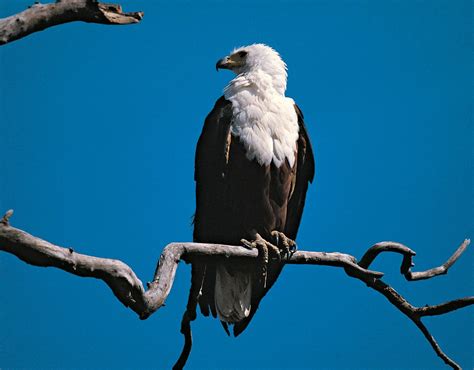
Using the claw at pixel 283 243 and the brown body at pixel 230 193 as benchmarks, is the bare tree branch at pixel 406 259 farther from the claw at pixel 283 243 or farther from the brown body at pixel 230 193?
the brown body at pixel 230 193

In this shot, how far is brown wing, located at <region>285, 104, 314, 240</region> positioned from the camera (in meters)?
6.50

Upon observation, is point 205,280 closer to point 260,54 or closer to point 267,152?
point 267,152

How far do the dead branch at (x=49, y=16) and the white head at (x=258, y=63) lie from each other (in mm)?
2771

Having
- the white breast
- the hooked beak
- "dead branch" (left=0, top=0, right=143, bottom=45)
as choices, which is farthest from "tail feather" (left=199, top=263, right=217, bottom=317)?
"dead branch" (left=0, top=0, right=143, bottom=45)

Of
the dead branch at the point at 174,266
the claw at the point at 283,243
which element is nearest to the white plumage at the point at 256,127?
the claw at the point at 283,243

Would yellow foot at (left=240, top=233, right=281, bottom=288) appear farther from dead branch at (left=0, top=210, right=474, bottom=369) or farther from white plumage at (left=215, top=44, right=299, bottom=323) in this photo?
white plumage at (left=215, top=44, right=299, bottom=323)

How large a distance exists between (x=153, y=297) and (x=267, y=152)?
226 cm

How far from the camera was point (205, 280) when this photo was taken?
249 inches

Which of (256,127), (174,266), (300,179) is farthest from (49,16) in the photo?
(300,179)

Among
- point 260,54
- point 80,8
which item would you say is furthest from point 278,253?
point 80,8

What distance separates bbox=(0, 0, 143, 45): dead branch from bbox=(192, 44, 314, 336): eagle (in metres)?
2.28

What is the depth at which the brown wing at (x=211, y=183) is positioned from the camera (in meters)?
6.12

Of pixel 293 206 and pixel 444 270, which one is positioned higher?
pixel 293 206

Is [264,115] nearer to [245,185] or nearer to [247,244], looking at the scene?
[245,185]
